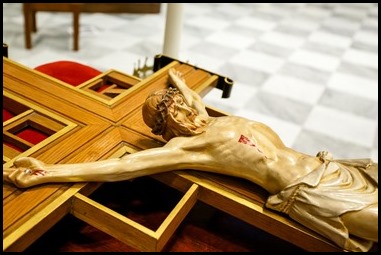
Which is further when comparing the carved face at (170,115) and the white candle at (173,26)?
the white candle at (173,26)

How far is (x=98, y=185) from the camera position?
1.68 m

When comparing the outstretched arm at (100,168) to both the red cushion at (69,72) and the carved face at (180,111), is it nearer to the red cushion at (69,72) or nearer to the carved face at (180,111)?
the carved face at (180,111)

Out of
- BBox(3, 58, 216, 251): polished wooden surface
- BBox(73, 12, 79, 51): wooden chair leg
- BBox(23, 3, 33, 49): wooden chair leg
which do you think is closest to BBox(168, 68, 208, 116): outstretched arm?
BBox(3, 58, 216, 251): polished wooden surface

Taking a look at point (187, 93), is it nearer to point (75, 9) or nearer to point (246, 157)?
point (246, 157)

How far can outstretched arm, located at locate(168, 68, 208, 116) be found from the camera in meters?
1.99

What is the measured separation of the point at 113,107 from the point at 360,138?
244 cm

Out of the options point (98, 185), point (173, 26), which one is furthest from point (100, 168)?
point (173, 26)

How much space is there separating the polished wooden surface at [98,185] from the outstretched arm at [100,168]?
0.04 m

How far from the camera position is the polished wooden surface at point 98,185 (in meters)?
1.47

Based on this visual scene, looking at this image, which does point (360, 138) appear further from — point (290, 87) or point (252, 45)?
point (252, 45)

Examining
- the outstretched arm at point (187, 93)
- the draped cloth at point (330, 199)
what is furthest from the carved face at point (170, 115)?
the draped cloth at point (330, 199)

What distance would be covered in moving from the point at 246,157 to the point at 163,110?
381mm

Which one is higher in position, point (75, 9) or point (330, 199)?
point (330, 199)

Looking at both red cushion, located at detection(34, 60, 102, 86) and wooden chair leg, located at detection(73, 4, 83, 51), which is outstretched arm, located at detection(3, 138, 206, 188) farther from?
wooden chair leg, located at detection(73, 4, 83, 51)
